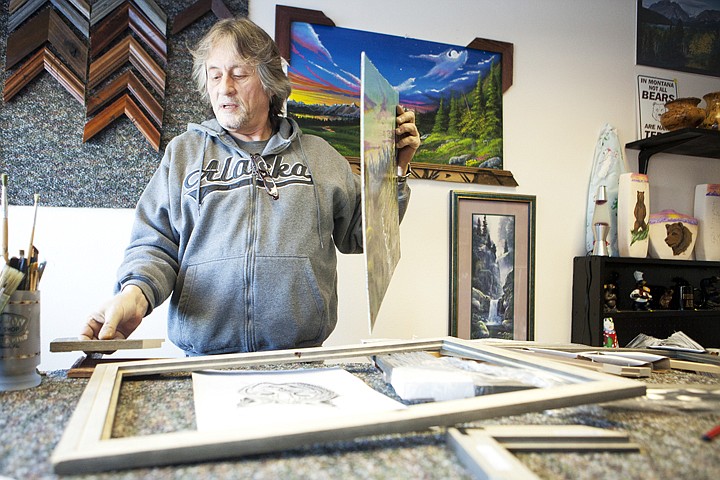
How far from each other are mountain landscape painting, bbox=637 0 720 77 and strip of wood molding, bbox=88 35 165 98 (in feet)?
7.54

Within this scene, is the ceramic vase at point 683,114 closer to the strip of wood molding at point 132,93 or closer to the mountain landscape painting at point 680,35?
the mountain landscape painting at point 680,35

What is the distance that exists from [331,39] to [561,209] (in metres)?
1.32

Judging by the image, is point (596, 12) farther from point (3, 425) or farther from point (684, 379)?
point (3, 425)

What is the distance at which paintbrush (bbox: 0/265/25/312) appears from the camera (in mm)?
678

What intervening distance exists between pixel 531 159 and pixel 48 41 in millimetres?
2035

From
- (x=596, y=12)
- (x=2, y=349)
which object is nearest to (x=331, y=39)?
(x=596, y=12)

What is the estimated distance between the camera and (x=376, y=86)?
919 millimetres

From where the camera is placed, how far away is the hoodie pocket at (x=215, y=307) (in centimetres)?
115

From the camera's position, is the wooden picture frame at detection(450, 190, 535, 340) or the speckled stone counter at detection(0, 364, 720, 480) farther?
the wooden picture frame at detection(450, 190, 535, 340)

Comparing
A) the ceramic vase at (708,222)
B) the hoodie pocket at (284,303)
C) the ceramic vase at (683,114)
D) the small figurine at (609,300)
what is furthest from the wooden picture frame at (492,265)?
the hoodie pocket at (284,303)

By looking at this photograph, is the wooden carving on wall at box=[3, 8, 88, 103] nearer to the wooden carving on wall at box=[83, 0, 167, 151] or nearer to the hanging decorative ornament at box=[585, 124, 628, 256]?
the wooden carving on wall at box=[83, 0, 167, 151]

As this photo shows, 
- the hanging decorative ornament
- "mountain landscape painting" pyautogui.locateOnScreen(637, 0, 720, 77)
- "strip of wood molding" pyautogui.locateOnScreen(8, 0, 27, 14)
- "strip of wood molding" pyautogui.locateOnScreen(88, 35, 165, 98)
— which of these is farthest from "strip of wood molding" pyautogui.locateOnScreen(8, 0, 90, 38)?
"mountain landscape painting" pyautogui.locateOnScreen(637, 0, 720, 77)

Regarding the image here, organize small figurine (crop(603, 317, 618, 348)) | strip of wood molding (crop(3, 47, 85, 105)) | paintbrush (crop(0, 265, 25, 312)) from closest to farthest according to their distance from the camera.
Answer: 1. paintbrush (crop(0, 265, 25, 312))
2. strip of wood molding (crop(3, 47, 85, 105))
3. small figurine (crop(603, 317, 618, 348))

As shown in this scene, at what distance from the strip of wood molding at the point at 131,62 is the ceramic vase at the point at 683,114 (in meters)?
2.29
